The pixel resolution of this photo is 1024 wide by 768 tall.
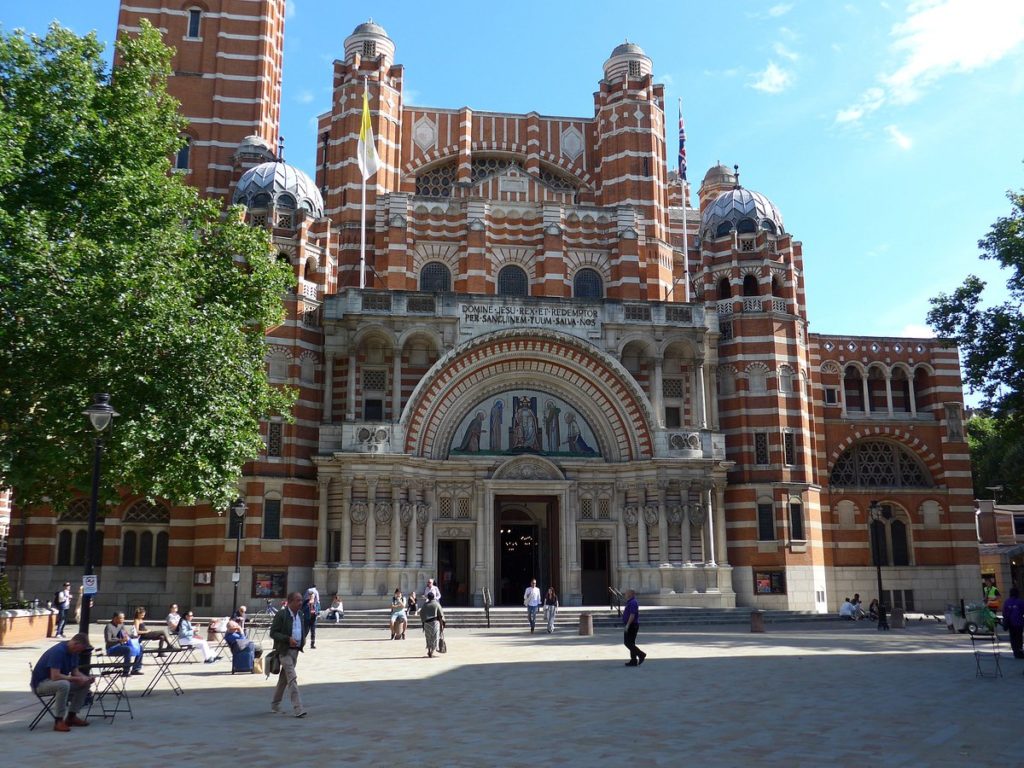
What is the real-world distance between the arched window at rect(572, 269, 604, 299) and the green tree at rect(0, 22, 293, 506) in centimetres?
1839

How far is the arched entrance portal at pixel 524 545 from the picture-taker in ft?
123

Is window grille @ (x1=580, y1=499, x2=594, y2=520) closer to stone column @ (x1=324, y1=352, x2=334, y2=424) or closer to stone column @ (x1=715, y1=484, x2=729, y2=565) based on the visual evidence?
stone column @ (x1=715, y1=484, x2=729, y2=565)

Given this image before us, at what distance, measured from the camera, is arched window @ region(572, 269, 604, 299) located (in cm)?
4216

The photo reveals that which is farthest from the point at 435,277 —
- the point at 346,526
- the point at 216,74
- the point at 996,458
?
the point at 996,458

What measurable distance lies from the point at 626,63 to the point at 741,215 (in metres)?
10.5

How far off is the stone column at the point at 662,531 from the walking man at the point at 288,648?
24172 mm

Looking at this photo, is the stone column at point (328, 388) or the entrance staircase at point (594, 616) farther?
the stone column at point (328, 388)

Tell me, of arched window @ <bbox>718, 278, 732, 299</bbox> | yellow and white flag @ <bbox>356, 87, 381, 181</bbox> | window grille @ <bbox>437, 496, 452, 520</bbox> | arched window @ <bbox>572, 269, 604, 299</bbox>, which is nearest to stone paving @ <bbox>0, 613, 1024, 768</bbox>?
window grille @ <bbox>437, 496, 452, 520</bbox>

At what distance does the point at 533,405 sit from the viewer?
3788 cm

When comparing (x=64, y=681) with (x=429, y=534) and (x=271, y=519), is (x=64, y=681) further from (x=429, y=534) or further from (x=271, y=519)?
(x=429, y=534)

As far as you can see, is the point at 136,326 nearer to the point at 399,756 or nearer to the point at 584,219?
the point at 399,756

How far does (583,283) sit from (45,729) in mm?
33007

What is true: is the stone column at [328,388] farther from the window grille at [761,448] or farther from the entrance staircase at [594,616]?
the window grille at [761,448]

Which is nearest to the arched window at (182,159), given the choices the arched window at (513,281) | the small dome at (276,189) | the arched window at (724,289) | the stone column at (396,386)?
the small dome at (276,189)
